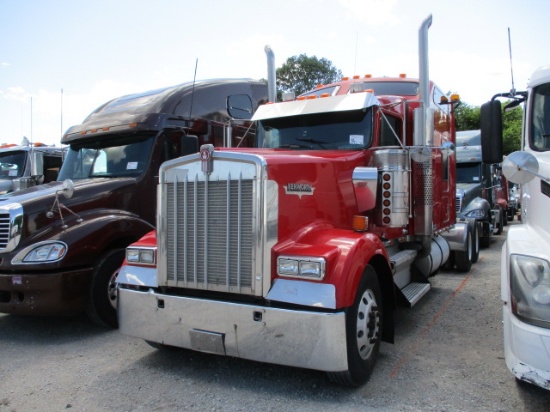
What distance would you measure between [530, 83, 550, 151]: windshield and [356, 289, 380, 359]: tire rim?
5.96 ft

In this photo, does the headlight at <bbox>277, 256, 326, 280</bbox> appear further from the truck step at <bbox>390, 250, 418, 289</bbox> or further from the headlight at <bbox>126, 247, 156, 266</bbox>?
the truck step at <bbox>390, 250, 418, 289</bbox>

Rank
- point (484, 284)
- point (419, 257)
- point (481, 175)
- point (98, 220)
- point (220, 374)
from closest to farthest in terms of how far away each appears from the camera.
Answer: point (220, 374) → point (98, 220) → point (419, 257) → point (484, 284) → point (481, 175)

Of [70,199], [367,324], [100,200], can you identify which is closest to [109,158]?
[100,200]

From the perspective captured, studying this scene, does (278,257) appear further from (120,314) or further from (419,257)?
(419,257)

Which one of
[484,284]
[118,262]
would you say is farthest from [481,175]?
[118,262]

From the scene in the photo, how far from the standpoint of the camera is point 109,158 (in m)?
6.48

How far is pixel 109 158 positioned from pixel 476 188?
8.96 metres

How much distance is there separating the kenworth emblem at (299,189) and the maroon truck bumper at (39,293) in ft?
8.88

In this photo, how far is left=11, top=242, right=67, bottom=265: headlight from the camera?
16.0 ft

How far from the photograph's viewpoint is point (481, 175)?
39.5ft

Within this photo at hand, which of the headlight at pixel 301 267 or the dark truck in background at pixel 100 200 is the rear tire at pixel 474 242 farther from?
the headlight at pixel 301 267

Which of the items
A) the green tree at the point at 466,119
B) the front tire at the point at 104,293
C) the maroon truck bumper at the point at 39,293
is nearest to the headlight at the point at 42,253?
the maroon truck bumper at the point at 39,293

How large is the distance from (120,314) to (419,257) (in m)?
3.82

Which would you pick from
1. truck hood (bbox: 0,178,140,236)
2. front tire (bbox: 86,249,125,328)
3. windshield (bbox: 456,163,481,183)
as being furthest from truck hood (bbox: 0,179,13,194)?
windshield (bbox: 456,163,481,183)
